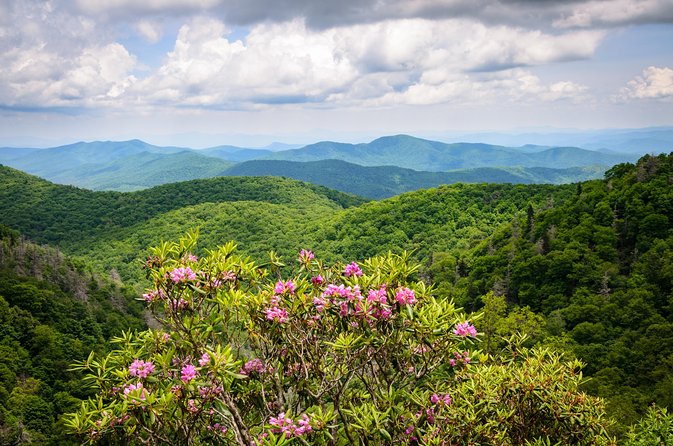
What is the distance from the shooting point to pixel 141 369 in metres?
6.91

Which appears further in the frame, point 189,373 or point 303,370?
point 303,370

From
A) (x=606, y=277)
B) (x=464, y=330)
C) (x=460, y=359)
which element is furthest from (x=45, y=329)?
(x=606, y=277)

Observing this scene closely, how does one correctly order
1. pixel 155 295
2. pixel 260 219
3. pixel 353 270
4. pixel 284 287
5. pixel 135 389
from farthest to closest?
pixel 260 219
pixel 353 270
pixel 284 287
pixel 155 295
pixel 135 389

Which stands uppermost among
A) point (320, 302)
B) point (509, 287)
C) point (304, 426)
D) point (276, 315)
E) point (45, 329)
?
point (320, 302)

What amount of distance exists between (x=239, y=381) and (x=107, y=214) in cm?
18691

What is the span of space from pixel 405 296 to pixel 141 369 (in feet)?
14.6

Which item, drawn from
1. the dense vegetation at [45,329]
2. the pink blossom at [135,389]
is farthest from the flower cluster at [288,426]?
the dense vegetation at [45,329]

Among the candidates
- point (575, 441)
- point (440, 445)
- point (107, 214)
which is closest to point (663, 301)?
point (575, 441)

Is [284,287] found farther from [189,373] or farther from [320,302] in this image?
[189,373]

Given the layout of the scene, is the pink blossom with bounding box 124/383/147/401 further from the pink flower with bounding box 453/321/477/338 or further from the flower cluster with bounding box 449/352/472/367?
the flower cluster with bounding box 449/352/472/367

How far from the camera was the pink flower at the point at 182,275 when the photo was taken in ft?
23.0

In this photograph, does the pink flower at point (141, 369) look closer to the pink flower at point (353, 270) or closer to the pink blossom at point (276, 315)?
the pink blossom at point (276, 315)

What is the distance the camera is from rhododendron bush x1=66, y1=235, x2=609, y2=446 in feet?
22.5

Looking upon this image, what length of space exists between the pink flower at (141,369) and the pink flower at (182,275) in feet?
4.55
